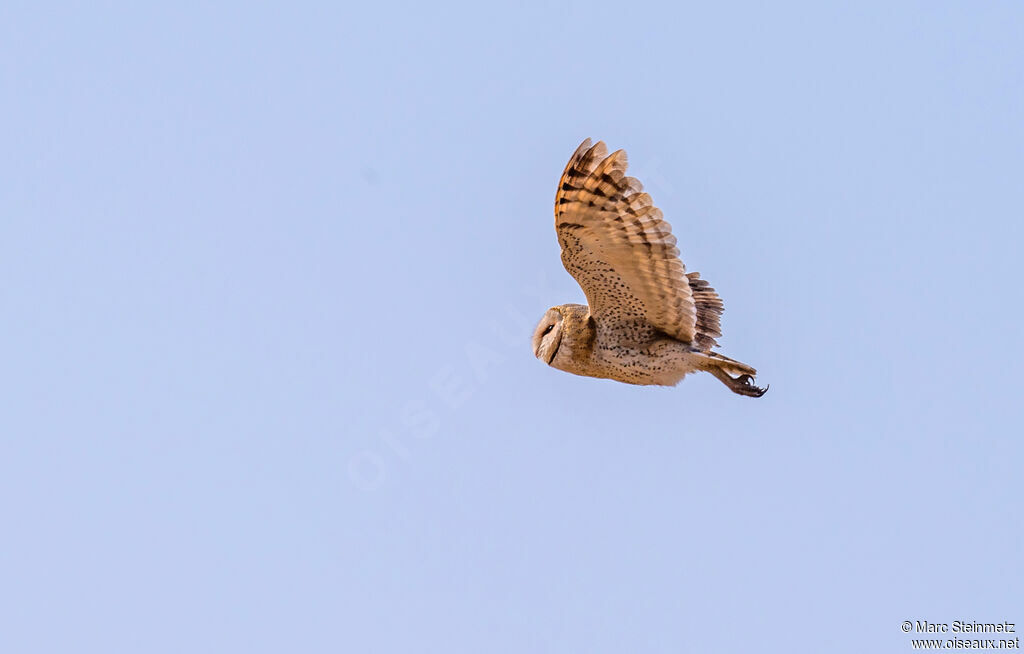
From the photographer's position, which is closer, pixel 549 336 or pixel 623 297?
pixel 623 297

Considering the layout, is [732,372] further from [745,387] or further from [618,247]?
[618,247]

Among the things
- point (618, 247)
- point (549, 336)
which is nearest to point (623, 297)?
point (618, 247)

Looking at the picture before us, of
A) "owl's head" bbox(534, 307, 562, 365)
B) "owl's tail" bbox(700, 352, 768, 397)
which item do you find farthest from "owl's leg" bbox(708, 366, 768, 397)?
"owl's head" bbox(534, 307, 562, 365)

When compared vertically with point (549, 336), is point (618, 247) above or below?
above

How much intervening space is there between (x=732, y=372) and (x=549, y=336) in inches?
69.5

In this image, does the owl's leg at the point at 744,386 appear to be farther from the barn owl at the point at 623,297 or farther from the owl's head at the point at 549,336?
the owl's head at the point at 549,336

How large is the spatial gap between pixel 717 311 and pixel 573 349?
1751 mm

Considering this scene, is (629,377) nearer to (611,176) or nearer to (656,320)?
(656,320)

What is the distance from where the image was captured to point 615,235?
11148mm

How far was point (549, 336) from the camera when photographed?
12922mm

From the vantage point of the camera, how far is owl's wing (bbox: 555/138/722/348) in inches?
422

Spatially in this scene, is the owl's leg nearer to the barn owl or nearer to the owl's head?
the barn owl

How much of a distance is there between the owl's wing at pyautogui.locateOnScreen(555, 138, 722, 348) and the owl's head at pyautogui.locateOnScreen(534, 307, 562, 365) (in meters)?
0.52

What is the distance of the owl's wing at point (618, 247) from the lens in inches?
422
